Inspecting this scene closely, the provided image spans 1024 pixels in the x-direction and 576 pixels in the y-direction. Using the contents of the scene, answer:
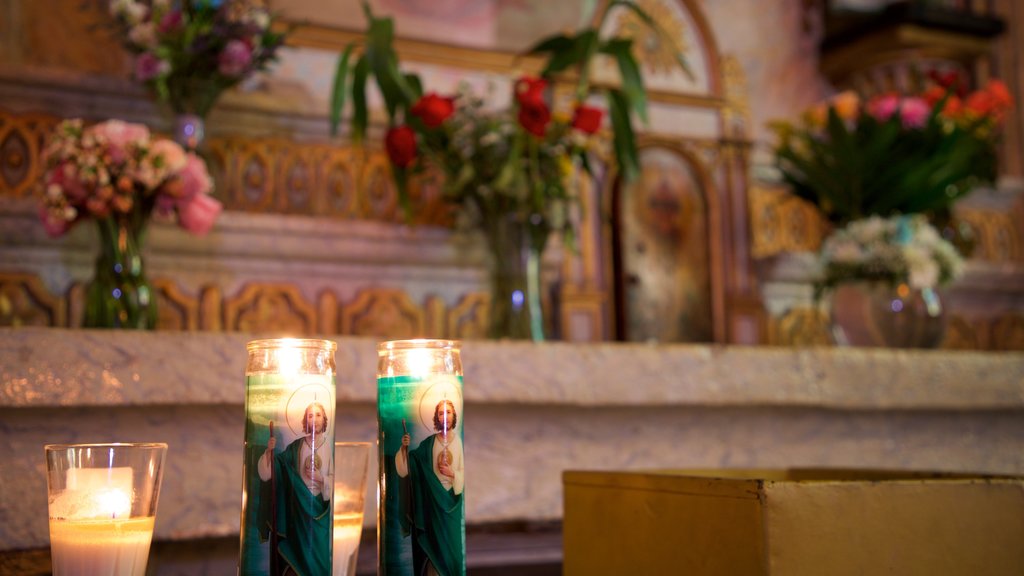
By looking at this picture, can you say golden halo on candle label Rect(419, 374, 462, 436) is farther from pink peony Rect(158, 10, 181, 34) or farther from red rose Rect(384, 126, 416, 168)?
pink peony Rect(158, 10, 181, 34)

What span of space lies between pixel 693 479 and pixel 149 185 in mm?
1138

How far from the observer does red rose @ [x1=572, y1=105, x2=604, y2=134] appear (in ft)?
6.86

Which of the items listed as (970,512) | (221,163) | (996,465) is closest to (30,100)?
(221,163)

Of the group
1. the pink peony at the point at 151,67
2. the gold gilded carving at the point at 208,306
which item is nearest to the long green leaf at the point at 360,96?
the pink peony at the point at 151,67

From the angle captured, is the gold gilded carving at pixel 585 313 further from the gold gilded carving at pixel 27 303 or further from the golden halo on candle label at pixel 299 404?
the golden halo on candle label at pixel 299 404

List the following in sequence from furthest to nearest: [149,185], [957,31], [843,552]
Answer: [957,31], [149,185], [843,552]

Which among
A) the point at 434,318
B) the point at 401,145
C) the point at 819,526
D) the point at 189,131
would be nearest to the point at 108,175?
the point at 189,131

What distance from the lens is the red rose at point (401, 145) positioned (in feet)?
6.77

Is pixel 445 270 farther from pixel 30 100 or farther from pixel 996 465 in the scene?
pixel 996 465

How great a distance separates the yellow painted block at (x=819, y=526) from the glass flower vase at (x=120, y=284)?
1036 mm

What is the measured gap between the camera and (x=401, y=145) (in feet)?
6.77

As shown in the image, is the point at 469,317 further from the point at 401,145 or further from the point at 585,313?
the point at 585,313

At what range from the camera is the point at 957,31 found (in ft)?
12.2

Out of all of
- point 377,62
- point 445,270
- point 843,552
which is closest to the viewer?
point 843,552
